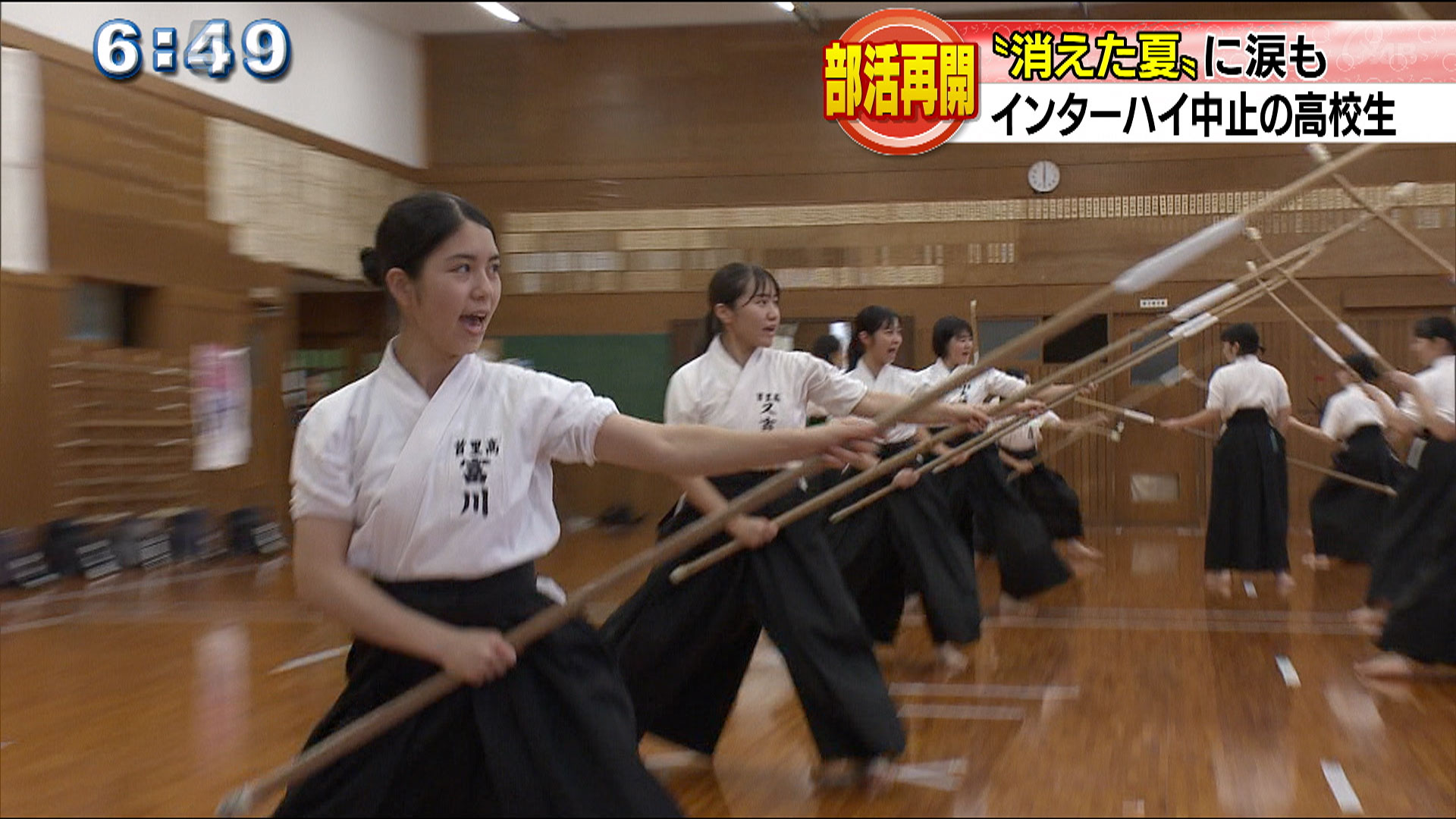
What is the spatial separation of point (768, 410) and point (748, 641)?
60cm

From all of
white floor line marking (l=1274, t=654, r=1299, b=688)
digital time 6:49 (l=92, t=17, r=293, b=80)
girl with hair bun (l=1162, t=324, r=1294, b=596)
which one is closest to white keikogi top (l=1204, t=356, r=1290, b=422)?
girl with hair bun (l=1162, t=324, r=1294, b=596)

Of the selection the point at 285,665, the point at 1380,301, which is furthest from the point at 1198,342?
the point at 285,665

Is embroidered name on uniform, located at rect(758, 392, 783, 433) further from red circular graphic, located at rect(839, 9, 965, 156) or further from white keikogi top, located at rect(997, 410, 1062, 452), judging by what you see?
white keikogi top, located at rect(997, 410, 1062, 452)

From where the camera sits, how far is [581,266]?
12703 millimetres

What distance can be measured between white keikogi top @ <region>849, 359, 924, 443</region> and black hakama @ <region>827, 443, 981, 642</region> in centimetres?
31

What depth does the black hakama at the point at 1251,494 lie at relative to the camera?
7875 mm

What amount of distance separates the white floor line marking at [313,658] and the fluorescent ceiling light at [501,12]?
686 centimetres

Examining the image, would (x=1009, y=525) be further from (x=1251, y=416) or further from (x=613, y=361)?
(x=613, y=361)

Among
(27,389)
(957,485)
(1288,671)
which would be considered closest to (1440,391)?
(1288,671)

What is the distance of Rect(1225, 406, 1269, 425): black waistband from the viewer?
25.9 feet

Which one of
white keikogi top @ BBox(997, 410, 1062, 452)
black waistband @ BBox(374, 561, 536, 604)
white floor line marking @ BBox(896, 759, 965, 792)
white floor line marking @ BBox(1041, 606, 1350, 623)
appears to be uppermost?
black waistband @ BBox(374, 561, 536, 604)

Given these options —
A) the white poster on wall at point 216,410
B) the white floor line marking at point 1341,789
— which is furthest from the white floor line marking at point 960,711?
the white poster on wall at point 216,410

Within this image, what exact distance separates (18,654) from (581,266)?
691 cm

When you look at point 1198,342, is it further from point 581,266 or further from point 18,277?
point 18,277
